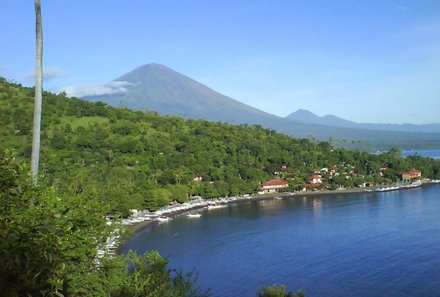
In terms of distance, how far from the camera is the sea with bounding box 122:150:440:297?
15.0m

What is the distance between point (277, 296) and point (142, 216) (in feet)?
63.1

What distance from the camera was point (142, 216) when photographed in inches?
1113

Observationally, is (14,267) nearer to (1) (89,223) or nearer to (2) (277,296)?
(1) (89,223)

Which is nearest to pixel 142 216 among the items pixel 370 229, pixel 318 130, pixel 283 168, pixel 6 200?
pixel 370 229

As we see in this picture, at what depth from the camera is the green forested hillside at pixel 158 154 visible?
32.1m

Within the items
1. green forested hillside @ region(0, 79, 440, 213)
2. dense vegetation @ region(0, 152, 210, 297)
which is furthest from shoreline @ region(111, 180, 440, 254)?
dense vegetation @ region(0, 152, 210, 297)

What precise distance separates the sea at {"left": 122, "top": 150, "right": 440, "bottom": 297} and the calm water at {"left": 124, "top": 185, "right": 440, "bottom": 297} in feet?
0.11

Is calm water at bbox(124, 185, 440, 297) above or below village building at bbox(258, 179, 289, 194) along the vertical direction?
below

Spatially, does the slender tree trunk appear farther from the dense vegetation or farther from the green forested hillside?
the green forested hillside

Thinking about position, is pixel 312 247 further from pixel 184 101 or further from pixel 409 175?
pixel 184 101

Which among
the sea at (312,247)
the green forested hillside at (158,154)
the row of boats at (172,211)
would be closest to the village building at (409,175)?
the green forested hillside at (158,154)

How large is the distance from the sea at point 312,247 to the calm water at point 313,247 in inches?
1.3

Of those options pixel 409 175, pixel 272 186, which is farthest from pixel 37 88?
pixel 409 175

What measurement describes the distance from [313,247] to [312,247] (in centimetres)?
5
